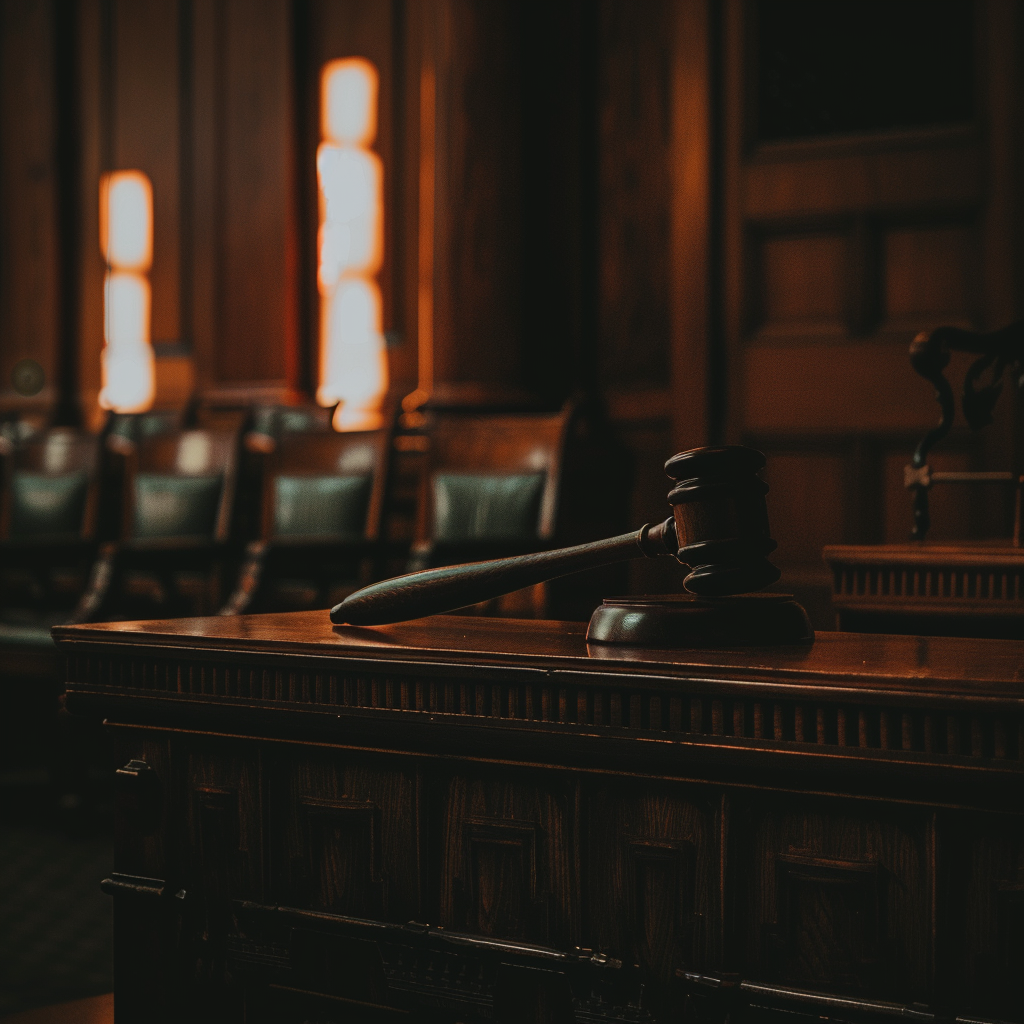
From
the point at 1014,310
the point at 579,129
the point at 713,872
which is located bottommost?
the point at 713,872

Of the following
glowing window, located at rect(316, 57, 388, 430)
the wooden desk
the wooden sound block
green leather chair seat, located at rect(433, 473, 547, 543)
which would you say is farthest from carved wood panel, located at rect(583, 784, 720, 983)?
glowing window, located at rect(316, 57, 388, 430)

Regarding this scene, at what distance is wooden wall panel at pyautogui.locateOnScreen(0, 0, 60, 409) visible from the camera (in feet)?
18.8

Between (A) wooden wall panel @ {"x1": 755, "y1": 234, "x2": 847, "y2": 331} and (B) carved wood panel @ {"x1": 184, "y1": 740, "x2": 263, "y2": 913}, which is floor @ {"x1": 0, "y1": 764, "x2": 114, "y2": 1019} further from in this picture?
(A) wooden wall panel @ {"x1": 755, "y1": 234, "x2": 847, "y2": 331}

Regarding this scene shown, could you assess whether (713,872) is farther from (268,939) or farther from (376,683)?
(268,939)

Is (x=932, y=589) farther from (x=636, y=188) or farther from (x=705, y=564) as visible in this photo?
(x=636, y=188)

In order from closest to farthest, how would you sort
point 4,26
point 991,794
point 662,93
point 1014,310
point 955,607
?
point 991,794 → point 955,607 → point 1014,310 → point 662,93 → point 4,26

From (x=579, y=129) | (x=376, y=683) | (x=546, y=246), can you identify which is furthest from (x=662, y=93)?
(x=376, y=683)

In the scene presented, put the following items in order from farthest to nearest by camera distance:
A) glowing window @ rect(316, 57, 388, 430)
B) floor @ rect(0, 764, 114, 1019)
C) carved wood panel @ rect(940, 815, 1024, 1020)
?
glowing window @ rect(316, 57, 388, 430) → floor @ rect(0, 764, 114, 1019) → carved wood panel @ rect(940, 815, 1024, 1020)

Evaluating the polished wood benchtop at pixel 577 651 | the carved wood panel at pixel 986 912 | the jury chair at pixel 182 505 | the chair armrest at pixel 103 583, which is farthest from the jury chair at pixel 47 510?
the carved wood panel at pixel 986 912

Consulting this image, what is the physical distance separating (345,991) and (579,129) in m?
3.69

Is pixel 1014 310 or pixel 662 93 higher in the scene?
pixel 662 93

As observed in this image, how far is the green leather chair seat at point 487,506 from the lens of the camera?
125 inches

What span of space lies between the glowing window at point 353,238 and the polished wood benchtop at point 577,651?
388 cm

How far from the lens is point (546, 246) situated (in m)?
4.21
